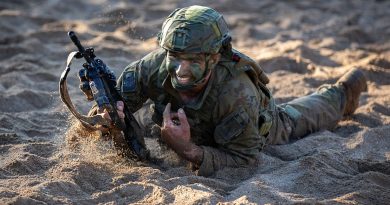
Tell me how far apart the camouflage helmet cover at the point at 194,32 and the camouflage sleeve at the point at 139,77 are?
0.95 ft

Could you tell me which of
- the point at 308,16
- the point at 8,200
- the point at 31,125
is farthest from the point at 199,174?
the point at 308,16

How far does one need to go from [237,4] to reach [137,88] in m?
5.06

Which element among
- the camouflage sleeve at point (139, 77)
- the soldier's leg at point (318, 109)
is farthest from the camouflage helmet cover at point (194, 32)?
the soldier's leg at point (318, 109)

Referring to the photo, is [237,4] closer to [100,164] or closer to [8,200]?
Result: [100,164]

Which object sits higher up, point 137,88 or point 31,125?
point 137,88

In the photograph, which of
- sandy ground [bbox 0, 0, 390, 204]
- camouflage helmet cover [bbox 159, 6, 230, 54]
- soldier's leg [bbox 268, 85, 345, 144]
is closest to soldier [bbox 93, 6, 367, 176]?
camouflage helmet cover [bbox 159, 6, 230, 54]

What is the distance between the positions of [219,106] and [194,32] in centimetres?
52

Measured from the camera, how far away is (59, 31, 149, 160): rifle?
4.30 meters

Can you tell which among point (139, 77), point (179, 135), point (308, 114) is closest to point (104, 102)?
point (139, 77)

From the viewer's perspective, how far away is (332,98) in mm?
5895

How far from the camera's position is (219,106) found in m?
4.39

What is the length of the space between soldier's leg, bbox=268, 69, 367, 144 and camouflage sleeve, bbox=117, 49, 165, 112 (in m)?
1.06

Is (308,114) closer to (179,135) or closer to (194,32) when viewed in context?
(179,135)

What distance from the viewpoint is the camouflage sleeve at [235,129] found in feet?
14.3
